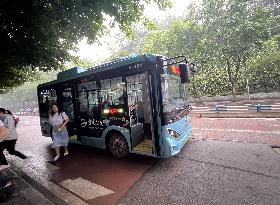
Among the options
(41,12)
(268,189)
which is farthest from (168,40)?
(268,189)

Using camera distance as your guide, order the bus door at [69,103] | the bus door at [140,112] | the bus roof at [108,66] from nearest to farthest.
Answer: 1. the bus roof at [108,66]
2. the bus door at [140,112]
3. the bus door at [69,103]

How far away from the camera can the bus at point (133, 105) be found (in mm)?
7395

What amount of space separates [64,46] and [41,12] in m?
5.14

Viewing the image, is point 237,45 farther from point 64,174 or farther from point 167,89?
point 64,174

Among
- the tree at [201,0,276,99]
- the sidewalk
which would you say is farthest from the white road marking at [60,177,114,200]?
the tree at [201,0,276,99]

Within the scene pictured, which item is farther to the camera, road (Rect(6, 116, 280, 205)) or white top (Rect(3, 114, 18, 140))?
white top (Rect(3, 114, 18, 140))

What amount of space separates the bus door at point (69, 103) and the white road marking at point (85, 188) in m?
3.55

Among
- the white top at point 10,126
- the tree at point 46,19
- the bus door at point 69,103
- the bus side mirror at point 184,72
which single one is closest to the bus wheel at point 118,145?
the bus door at point 69,103

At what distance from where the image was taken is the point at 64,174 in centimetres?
768

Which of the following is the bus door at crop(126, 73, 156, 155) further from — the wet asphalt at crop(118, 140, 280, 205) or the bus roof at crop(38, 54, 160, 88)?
the wet asphalt at crop(118, 140, 280, 205)

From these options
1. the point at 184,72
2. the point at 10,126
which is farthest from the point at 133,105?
the point at 10,126

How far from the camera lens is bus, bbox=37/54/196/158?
7.39 m

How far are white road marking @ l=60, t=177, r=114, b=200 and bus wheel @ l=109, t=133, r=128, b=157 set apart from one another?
1.77 m

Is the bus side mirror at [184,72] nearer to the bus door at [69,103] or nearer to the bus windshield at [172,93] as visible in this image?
the bus windshield at [172,93]
